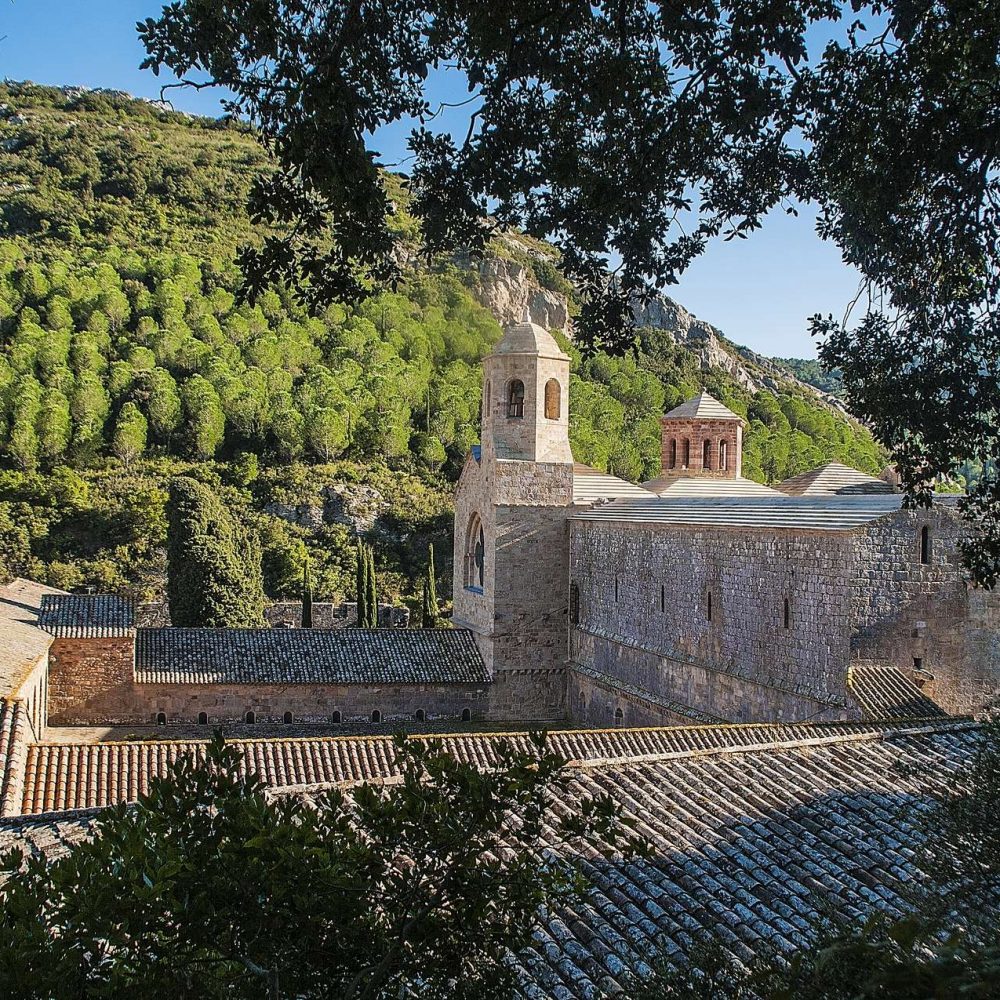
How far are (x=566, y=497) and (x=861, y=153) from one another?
52.2 feet

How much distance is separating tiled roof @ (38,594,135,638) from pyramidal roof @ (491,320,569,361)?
8990mm

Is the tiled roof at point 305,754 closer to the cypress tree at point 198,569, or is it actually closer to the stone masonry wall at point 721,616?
the stone masonry wall at point 721,616

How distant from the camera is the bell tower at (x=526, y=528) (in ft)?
67.7

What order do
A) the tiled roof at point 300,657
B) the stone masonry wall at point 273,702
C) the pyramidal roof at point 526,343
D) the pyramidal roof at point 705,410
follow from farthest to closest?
the pyramidal roof at point 705,410, the pyramidal roof at point 526,343, the tiled roof at point 300,657, the stone masonry wall at point 273,702

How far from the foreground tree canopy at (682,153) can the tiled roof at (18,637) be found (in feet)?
34.3

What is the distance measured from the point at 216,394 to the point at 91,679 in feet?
86.7

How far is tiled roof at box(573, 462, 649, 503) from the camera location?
71.1 feet

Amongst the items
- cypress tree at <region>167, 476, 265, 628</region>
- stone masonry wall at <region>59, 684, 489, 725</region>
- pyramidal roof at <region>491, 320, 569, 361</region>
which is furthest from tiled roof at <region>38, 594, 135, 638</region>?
pyramidal roof at <region>491, 320, 569, 361</region>

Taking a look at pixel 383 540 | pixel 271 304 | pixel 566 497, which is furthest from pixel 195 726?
pixel 271 304

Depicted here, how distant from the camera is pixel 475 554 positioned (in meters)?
22.8

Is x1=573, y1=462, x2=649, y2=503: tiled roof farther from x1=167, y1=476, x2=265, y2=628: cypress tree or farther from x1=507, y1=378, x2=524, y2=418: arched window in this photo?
x1=167, y1=476, x2=265, y2=628: cypress tree

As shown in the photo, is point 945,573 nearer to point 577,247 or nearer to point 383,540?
point 577,247

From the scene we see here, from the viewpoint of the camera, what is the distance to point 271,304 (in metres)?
53.8

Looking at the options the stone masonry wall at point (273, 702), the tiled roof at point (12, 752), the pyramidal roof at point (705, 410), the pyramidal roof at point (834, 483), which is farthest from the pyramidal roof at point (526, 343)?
the tiled roof at point (12, 752)
